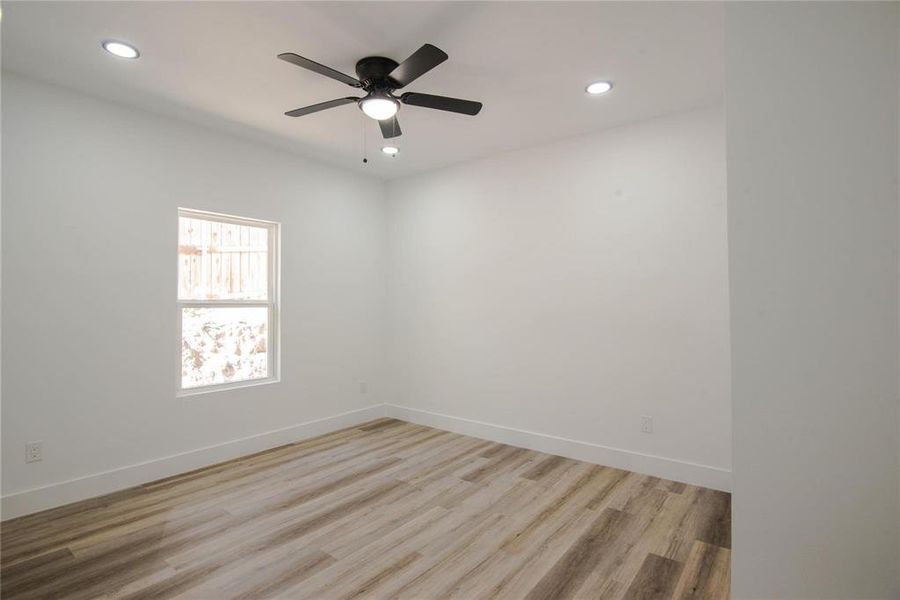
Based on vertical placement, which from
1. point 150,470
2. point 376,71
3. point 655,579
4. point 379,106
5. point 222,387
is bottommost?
point 655,579

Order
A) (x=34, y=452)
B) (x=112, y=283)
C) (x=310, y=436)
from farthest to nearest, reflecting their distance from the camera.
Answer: (x=310, y=436) < (x=112, y=283) < (x=34, y=452)

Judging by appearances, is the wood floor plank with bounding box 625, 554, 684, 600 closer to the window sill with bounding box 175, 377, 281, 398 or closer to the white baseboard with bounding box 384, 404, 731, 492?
the white baseboard with bounding box 384, 404, 731, 492

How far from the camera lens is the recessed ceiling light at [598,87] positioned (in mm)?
2857

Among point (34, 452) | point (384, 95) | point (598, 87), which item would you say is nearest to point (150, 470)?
point (34, 452)

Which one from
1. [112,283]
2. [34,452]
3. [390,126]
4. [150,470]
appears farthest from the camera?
[150,470]

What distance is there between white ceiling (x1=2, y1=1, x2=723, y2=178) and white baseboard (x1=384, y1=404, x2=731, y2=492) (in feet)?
8.70

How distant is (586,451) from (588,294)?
133 centimetres

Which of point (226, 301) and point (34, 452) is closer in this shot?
point (34, 452)

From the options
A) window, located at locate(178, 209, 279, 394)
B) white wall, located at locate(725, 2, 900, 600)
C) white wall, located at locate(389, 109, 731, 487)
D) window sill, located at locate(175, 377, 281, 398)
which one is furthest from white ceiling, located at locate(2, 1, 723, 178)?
window sill, located at locate(175, 377, 281, 398)

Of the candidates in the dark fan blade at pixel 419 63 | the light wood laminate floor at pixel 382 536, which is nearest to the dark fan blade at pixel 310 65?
the dark fan blade at pixel 419 63

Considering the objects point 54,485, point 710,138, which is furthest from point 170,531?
point 710,138

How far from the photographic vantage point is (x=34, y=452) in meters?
2.81

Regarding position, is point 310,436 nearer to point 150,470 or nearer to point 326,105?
point 150,470

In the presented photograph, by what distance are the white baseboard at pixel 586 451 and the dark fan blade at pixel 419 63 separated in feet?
10.2
